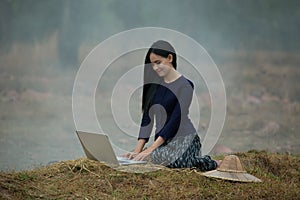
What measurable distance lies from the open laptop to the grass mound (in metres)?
0.05

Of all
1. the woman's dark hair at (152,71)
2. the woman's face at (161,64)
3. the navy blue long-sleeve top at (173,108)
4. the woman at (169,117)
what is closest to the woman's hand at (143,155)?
the woman at (169,117)

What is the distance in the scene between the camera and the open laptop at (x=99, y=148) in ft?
10.8

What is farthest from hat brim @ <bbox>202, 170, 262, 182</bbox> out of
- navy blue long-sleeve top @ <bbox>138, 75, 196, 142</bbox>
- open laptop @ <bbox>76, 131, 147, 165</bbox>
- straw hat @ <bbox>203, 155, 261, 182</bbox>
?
open laptop @ <bbox>76, 131, 147, 165</bbox>

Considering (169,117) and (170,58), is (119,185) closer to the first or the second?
(169,117)

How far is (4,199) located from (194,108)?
208cm

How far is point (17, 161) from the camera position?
470 cm

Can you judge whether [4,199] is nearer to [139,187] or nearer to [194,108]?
[139,187]

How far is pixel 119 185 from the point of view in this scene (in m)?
3.08

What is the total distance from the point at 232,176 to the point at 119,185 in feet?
2.27

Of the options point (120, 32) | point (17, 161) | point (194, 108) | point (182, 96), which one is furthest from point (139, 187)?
point (120, 32)

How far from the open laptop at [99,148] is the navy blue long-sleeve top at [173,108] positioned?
0.29 metres

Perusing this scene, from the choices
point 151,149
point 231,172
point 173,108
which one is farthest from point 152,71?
point 231,172

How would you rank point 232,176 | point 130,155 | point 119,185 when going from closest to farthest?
point 119,185
point 232,176
point 130,155

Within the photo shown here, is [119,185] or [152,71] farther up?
[152,71]
